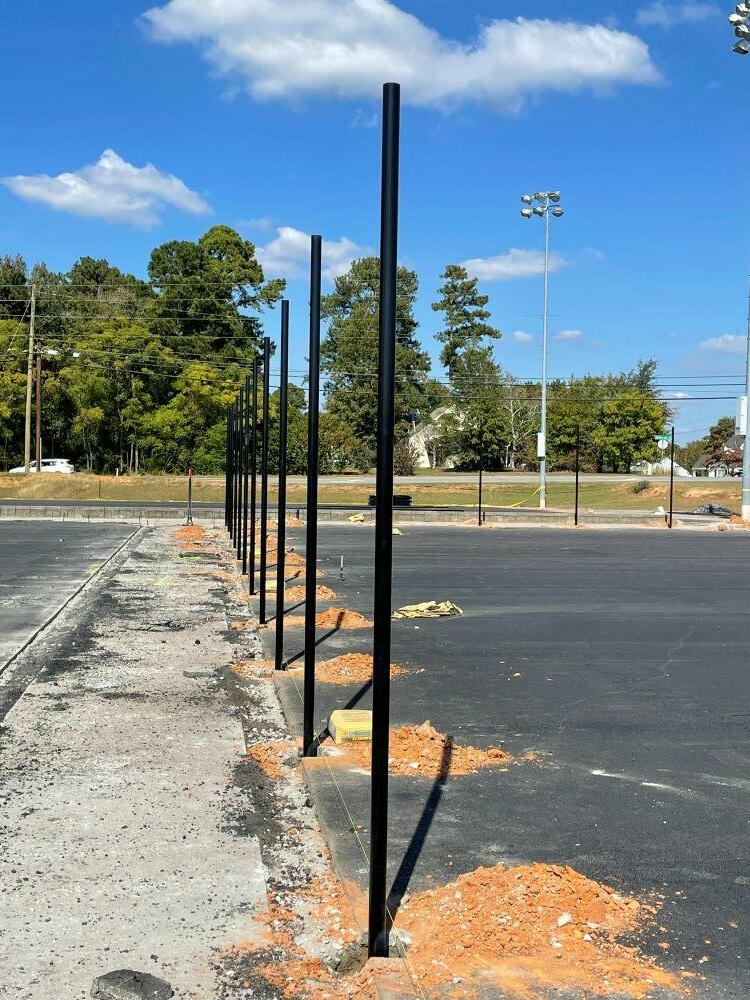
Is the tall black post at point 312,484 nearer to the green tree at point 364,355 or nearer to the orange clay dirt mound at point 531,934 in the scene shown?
the orange clay dirt mound at point 531,934

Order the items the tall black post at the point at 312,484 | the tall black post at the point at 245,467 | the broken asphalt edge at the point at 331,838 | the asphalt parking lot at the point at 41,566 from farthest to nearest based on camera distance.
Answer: the tall black post at the point at 245,467 → the asphalt parking lot at the point at 41,566 → the tall black post at the point at 312,484 → the broken asphalt edge at the point at 331,838

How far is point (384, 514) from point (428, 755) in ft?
11.5

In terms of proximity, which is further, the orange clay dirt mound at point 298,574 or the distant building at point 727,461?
the distant building at point 727,461

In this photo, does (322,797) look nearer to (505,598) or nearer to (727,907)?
(727,907)

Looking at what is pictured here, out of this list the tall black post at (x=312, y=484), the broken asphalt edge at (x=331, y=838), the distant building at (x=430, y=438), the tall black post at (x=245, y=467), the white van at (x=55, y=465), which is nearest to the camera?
the broken asphalt edge at (x=331, y=838)

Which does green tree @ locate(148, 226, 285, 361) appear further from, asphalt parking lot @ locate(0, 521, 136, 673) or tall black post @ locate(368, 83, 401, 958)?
tall black post @ locate(368, 83, 401, 958)

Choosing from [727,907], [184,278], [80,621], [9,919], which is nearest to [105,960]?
[9,919]

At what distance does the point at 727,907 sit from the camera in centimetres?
486

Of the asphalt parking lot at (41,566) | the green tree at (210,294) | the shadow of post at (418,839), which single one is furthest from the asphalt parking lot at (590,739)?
the green tree at (210,294)

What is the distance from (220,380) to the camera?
63.0m

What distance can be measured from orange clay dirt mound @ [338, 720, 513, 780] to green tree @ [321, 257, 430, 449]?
65.1 meters

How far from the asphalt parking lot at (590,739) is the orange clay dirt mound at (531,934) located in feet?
0.64

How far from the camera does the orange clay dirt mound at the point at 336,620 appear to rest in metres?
13.2

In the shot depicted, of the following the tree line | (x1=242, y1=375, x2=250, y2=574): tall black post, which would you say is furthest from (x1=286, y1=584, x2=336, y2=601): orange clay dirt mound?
the tree line
